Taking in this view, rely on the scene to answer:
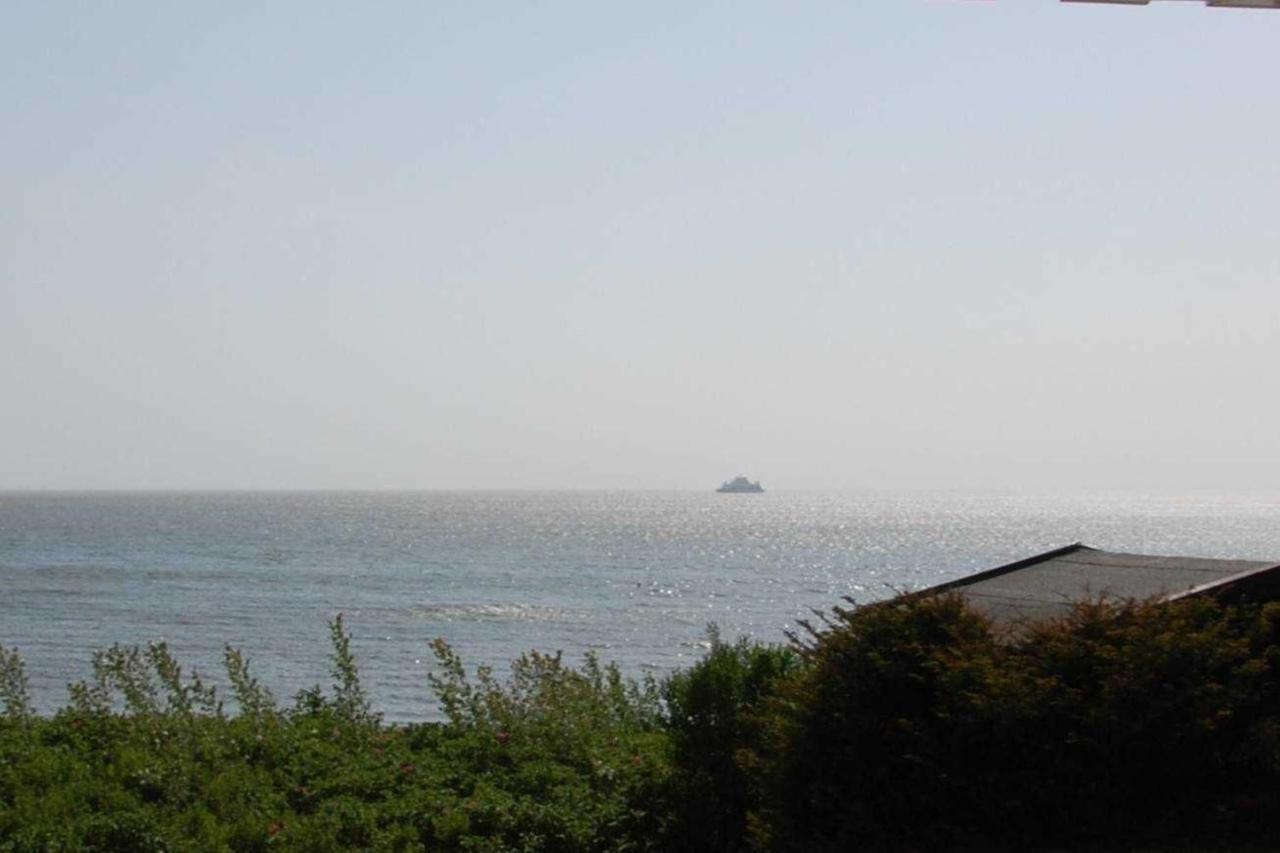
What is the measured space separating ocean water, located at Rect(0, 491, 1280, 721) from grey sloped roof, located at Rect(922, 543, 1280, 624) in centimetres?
1257

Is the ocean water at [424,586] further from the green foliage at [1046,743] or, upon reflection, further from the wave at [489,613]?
the green foliage at [1046,743]

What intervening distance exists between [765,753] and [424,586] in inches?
2520

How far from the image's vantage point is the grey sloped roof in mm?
8900

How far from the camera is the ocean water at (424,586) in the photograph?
1613 inches

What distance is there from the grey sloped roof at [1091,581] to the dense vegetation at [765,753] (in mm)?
556

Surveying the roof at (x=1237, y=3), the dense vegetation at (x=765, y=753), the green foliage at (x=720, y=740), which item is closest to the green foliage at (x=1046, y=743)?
→ the dense vegetation at (x=765, y=753)

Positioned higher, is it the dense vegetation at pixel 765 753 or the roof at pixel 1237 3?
the roof at pixel 1237 3

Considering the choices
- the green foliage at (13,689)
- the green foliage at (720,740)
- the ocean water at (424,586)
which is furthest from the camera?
the ocean water at (424,586)

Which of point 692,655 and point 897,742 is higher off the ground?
point 897,742

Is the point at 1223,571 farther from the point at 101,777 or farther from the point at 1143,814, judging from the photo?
the point at 101,777

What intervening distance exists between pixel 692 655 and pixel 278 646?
1126 centimetres

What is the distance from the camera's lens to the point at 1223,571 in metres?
9.98

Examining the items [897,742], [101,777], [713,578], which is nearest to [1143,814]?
[897,742]

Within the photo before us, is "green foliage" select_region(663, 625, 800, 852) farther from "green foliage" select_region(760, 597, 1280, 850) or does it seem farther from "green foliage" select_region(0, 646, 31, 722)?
"green foliage" select_region(0, 646, 31, 722)
